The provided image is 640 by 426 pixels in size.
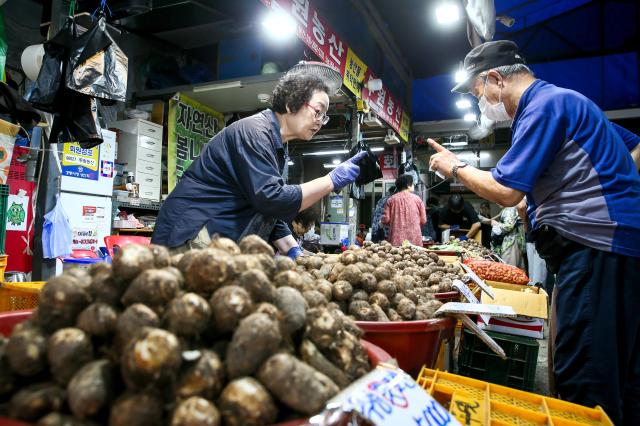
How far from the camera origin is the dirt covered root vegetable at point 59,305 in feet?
2.80

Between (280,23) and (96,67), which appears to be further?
(280,23)

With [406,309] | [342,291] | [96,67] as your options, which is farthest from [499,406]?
[96,67]

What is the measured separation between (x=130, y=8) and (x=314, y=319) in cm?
477

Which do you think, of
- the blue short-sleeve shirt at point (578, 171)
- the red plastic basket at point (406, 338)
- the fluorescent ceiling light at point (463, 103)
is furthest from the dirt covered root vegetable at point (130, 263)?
the fluorescent ceiling light at point (463, 103)

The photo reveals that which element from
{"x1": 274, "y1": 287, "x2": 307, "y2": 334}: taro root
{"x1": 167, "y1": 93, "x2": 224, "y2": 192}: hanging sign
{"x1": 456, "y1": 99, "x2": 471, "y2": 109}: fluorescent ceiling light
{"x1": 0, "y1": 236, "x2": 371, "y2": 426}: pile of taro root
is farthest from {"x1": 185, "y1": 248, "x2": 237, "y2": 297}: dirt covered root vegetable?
{"x1": 456, "y1": 99, "x2": 471, "y2": 109}: fluorescent ceiling light

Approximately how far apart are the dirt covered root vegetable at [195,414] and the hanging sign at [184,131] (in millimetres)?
5986

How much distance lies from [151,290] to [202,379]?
0.77ft

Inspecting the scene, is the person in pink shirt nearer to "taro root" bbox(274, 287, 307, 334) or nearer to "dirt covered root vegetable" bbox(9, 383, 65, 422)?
"taro root" bbox(274, 287, 307, 334)

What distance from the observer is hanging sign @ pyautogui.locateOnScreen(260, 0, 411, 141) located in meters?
4.73

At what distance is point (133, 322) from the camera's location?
0.77 meters

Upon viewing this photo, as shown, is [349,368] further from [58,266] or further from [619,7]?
[619,7]

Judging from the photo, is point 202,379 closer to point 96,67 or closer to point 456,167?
point 456,167

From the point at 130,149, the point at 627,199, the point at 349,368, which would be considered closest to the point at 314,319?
the point at 349,368

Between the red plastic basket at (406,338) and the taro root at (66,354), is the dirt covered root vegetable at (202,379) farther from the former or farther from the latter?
the red plastic basket at (406,338)
